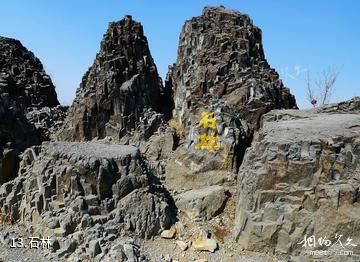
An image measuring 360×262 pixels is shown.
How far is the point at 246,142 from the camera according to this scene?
A: 14.8 meters

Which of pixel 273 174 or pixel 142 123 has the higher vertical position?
pixel 142 123

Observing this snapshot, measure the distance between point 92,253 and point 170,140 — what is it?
342 inches

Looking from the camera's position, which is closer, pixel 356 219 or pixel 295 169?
pixel 356 219

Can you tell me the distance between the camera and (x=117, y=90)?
67.2ft

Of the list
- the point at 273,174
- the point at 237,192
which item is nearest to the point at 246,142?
the point at 237,192

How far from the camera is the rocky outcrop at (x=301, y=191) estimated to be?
954 centimetres

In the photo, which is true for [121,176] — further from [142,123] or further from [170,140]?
[142,123]

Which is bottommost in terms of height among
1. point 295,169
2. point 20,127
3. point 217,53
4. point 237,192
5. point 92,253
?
point 92,253

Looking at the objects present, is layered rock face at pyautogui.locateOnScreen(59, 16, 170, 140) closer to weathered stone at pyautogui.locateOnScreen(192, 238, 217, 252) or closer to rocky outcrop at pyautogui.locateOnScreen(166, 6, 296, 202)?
rocky outcrop at pyautogui.locateOnScreen(166, 6, 296, 202)

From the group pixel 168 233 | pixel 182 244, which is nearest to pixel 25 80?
pixel 168 233

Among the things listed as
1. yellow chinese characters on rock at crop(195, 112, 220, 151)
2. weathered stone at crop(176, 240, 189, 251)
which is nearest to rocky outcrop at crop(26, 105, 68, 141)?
yellow chinese characters on rock at crop(195, 112, 220, 151)

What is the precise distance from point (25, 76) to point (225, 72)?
48.1 ft

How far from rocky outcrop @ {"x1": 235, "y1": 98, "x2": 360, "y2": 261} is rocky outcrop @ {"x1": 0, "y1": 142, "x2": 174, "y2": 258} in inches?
98.7

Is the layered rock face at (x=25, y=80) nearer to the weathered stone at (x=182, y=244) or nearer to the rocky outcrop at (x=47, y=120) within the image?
the rocky outcrop at (x=47, y=120)
